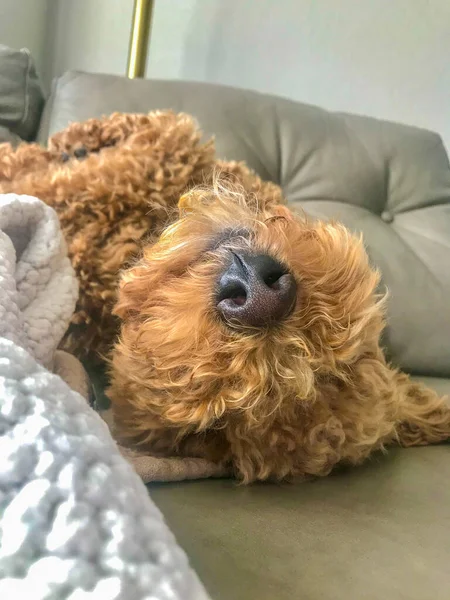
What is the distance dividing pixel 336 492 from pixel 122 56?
1.84 metres

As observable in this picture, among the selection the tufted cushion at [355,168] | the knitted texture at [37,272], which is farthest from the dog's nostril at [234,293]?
the tufted cushion at [355,168]

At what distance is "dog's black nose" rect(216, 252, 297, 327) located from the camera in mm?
521

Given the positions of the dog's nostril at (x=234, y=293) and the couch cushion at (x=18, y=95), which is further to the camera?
the couch cushion at (x=18, y=95)

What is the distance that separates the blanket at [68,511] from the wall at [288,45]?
1.88m

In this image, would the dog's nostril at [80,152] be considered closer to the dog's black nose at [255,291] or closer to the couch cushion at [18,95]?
the dog's black nose at [255,291]

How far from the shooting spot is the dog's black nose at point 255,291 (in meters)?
0.52

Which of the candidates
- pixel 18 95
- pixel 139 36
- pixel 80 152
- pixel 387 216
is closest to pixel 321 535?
pixel 80 152

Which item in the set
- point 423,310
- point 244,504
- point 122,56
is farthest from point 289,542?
point 122,56

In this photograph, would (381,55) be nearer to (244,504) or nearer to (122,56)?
(122,56)

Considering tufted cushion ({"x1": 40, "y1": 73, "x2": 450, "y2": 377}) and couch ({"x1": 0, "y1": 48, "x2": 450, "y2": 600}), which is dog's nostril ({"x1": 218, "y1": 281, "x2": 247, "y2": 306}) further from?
tufted cushion ({"x1": 40, "y1": 73, "x2": 450, "y2": 377})

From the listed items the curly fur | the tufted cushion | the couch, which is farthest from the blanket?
the tufted cushion

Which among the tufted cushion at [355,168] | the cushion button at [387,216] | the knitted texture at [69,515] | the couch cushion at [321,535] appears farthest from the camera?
the cushion button at [387,216]

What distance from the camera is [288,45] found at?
2059mm

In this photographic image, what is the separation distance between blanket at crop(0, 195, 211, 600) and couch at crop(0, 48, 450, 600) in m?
0.15
